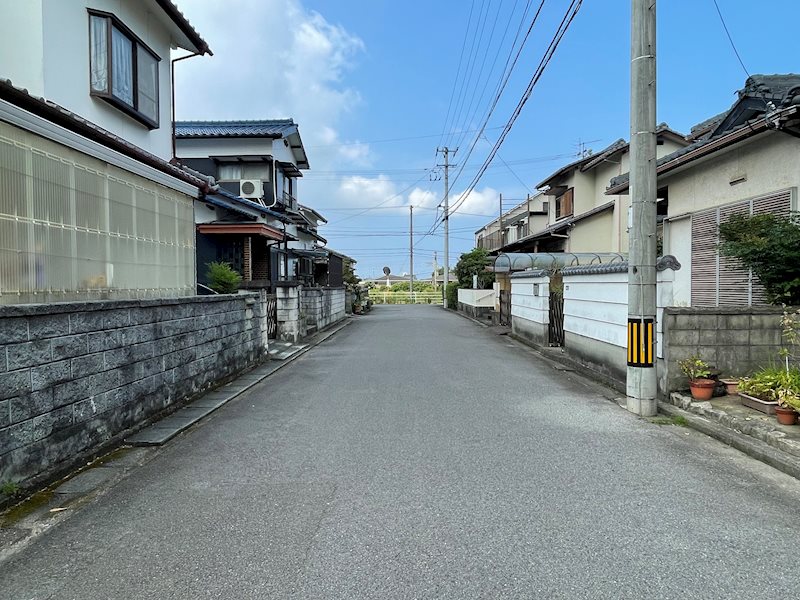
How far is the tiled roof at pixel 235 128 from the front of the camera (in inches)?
899

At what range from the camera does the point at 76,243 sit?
5.36m

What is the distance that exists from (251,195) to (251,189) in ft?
0.83

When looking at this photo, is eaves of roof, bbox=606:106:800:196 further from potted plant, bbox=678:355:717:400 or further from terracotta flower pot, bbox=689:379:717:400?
terracotta flower pot, bbox=689:379:717:400

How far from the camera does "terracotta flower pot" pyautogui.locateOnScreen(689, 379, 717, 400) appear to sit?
6547 mm

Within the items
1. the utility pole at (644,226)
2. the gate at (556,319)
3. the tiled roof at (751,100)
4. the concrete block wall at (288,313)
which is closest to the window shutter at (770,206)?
the tiled roof at (751,100)

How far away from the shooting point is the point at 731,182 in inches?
360

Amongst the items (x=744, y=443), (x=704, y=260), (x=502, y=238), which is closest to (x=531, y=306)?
(x=704, y=260)

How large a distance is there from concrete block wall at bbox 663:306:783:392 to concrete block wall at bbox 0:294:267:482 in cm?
631

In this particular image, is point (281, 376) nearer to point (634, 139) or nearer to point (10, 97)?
point (10, 97)

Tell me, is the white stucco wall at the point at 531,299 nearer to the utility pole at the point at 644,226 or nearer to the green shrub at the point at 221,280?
the utility pole at the point at 644,226

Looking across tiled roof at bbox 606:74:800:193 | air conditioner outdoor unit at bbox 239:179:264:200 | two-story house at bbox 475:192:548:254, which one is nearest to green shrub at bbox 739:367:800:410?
tiled roof at bbox 606:74:800:193

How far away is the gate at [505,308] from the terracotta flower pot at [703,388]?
14.6m

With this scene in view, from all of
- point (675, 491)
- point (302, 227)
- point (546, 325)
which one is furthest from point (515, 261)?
point (675, 491)

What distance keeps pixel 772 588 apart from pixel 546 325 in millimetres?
11122
